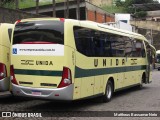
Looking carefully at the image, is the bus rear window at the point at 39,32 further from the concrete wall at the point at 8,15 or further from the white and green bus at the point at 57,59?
the concrete wall at the point at 8,15

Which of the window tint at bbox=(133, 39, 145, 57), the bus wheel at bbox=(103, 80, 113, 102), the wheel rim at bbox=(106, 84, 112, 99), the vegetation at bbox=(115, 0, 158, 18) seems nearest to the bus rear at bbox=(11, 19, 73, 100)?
the bus wheel at bbox=(103, 80, 113, 102)

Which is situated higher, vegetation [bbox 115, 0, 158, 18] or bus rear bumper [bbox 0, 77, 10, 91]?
vegetation [bbox 115, 0, 158, 18]

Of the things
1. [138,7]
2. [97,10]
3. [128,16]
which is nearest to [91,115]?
[97,10]

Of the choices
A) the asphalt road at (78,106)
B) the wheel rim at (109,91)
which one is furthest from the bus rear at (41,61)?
the wheel rim at (109,91)

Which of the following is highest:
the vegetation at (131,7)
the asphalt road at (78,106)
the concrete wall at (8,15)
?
the vegetation at (131,7)

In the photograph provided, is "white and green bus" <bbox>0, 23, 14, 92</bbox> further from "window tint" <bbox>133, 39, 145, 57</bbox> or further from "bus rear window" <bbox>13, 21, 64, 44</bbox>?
"window tint" <bbox>133, 39, 145, 57</bbox>

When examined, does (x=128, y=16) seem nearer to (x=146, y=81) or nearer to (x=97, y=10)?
(x=97, y=10)

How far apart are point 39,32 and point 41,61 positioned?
914 mm

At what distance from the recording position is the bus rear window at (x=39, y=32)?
11.2 metres

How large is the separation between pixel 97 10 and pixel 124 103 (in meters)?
44.4

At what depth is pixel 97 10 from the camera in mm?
57094

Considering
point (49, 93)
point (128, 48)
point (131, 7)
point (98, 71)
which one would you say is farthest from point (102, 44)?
point (131, 7)

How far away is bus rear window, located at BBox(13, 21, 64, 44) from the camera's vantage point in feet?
36.6

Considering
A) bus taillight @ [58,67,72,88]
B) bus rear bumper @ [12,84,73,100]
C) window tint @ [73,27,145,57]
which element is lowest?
bus rear bumper @ [12,84,73,100]
